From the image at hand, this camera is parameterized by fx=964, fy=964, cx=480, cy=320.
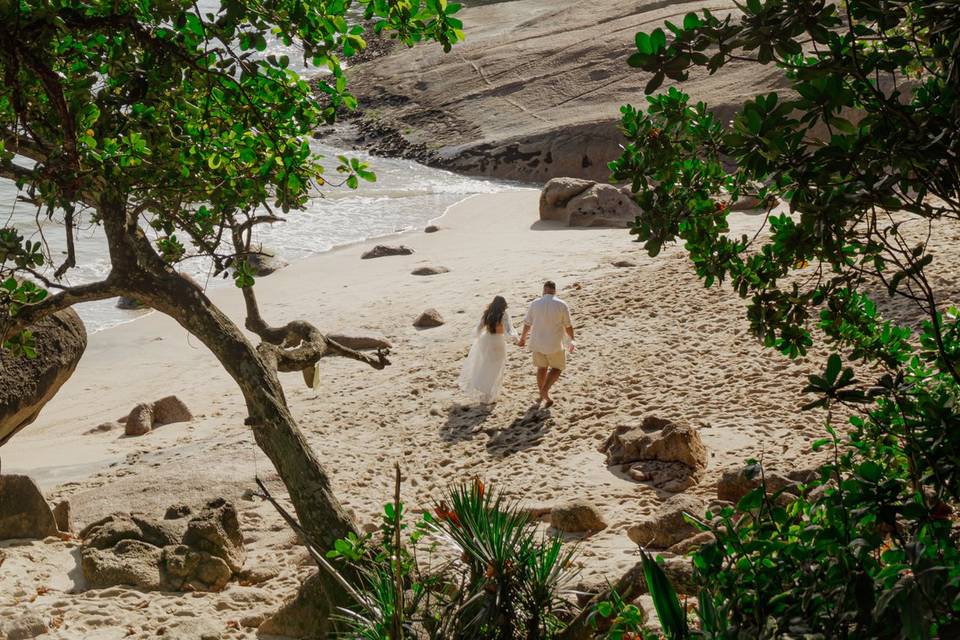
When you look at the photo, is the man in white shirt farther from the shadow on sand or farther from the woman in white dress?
the woman in white dress

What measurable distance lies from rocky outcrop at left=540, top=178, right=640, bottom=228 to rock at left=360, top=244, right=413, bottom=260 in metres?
3.23

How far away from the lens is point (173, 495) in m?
8.80

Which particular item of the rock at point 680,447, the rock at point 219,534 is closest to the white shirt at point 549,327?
the rock at point 680,447

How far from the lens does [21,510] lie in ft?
25.6

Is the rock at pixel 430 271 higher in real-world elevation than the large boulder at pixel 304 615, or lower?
higher

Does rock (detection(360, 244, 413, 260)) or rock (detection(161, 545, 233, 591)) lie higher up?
rock (detection(360, 244, 413, 260))

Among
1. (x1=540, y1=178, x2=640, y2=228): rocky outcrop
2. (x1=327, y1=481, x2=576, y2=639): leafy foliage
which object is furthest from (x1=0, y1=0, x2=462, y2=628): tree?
(x1=540, y1=178, x2=640, y2=228): rocky outcrop

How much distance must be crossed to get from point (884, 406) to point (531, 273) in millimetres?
12603

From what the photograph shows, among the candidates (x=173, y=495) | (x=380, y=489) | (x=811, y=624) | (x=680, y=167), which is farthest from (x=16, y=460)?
(x=811, y=624)

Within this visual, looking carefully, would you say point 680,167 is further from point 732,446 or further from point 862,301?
point 732,446

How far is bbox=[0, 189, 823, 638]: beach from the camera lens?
23.1ft

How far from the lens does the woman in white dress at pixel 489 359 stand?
10711 millimetres

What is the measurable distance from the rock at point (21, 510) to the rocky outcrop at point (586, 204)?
13229 mm

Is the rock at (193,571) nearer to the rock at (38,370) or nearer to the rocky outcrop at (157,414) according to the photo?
the rock at (38,370)
